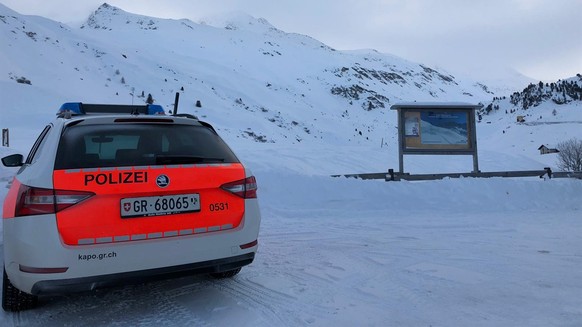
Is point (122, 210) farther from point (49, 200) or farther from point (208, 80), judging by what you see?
point (208, 80)

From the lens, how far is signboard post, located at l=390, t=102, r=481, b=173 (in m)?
11.4

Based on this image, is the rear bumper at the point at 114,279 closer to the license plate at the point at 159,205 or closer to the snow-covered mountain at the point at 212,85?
the license plate at the point at 159,205

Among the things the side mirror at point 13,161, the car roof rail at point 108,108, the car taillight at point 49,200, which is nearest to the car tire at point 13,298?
the car taillight at point 49,200

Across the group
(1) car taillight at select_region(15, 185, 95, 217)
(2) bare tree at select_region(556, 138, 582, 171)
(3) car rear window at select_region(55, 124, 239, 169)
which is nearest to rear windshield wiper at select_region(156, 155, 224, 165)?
(3) car rear window at select_region(55, 124, 239, 169)

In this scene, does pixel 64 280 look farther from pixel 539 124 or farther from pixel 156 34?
pixel 156 34

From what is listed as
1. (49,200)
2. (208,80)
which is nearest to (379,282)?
(49,200)

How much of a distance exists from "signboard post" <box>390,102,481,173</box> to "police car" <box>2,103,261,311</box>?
9.03 m

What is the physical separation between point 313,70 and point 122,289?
7242 centimetres

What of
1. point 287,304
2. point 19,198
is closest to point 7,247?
point 19,198

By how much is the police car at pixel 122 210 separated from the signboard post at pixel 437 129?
9026 mm

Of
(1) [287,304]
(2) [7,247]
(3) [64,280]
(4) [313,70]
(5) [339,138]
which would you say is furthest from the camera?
(4) [313,70]

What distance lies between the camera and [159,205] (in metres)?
2.85

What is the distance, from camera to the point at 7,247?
2859mm

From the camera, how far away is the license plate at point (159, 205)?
2744mm
